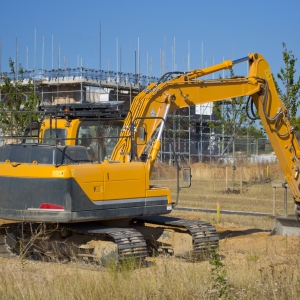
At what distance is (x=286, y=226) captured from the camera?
51.1 feet

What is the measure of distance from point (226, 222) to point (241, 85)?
5.27 metres

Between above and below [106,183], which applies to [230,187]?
below

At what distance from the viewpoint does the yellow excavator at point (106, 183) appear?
11.6 m

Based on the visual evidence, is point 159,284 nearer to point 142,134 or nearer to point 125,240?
point 125,240

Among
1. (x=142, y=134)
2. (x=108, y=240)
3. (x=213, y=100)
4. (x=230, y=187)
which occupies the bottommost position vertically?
(x=230, y=187)

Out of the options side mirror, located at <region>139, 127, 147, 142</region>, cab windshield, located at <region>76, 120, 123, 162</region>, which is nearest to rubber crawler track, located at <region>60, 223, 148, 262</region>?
side mirror, located at <region>139, 127, 147, 142</region>

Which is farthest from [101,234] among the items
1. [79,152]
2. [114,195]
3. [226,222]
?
[226,222]

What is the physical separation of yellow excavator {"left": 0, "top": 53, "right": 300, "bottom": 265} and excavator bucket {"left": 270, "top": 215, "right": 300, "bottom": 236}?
240 cm

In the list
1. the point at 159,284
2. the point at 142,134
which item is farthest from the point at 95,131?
the point at 159,284

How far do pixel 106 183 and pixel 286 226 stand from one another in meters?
5.51

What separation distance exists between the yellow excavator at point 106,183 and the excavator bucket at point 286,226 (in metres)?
2.40

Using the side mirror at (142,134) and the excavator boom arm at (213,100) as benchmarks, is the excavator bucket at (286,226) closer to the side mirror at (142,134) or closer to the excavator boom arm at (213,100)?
the excavator boom arm at (213,100)

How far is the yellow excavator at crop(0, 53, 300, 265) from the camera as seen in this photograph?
11562mm

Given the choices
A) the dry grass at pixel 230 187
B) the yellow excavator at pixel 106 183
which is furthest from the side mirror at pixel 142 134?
the dry grass at pixel 230 187
